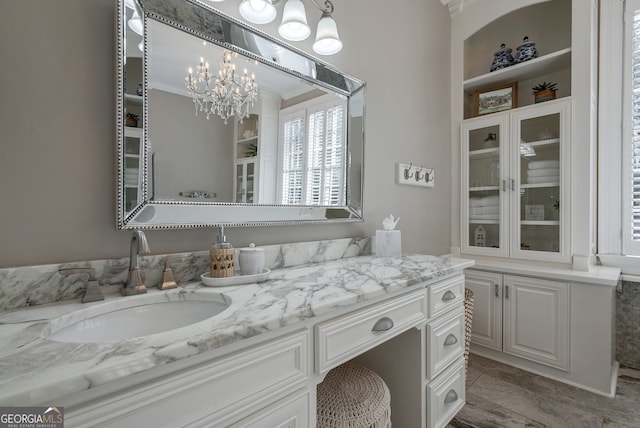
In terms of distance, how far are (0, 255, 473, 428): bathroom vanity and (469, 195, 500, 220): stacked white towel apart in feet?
4.14

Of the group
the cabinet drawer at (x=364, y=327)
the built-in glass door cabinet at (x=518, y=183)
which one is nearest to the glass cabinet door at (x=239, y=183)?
the cabinet drawer at (x=364, y=327)

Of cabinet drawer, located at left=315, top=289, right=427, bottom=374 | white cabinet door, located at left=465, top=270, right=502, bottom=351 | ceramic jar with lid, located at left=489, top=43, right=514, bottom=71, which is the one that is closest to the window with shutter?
cabinet drawer, located at left=315, top=289, right=427, bottom=374

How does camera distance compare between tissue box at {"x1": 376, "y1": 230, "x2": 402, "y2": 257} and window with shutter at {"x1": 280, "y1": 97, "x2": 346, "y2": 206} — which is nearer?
window with shutter at {"x1": 280, "y1": 97, "x2": 346, "y2": 206}

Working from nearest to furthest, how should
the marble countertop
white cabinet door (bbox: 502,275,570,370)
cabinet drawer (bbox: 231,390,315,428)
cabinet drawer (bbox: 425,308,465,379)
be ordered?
the marble countertop → cabinet drawer (bbox: 231,390,315,428) → cabinet drawer (bbox: 425,308,465,379) → white cabinet door (bbox: 502,275,570,370)

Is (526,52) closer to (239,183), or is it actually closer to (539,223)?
(539,223)

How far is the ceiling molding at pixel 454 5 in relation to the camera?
2.55 m

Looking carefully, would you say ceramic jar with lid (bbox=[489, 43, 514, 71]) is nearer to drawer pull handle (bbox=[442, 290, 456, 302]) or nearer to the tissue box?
the tissue box

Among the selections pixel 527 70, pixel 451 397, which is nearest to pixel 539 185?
pixel 527 70

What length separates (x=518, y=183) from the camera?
89.4 inches

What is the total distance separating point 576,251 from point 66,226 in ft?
8.94

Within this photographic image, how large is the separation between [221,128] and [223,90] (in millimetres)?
155

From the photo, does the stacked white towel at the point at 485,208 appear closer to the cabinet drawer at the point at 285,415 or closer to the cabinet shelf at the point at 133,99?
the cabinet drawer at the point at 285,415

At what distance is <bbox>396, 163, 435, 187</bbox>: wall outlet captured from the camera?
6.72 feet

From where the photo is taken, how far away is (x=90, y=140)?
911 mm
